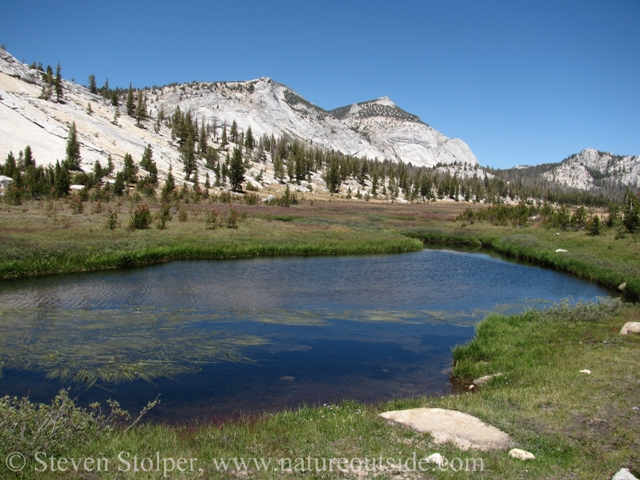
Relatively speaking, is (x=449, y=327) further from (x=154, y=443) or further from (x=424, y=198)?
(x=424, y=198)

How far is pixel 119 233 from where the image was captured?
3800 cm

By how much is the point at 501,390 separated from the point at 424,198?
159 m

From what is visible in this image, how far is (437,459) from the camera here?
668cm

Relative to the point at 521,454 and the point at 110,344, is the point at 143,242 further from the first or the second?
the point at 521,454

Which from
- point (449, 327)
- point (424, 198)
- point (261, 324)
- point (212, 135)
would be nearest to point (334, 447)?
point (261, 324)

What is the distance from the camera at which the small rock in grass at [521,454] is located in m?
6.96

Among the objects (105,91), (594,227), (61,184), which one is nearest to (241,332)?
(594,227)

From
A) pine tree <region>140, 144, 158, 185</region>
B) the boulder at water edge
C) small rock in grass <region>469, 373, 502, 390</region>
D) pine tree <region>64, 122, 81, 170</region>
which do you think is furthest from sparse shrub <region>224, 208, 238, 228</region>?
pine tree <region>64, 122, 81, 170</region>

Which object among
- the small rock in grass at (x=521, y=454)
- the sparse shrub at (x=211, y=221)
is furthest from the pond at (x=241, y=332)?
the sparse shrub at (x=211, y=221)

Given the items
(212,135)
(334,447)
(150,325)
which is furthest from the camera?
(212,135)

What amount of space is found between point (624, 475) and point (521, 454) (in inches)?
56.9

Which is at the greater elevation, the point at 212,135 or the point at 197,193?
the point at 212,135

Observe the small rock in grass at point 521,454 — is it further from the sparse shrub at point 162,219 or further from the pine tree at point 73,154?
the pine tree at point 73,154

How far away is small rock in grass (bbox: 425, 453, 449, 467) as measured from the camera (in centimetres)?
660
